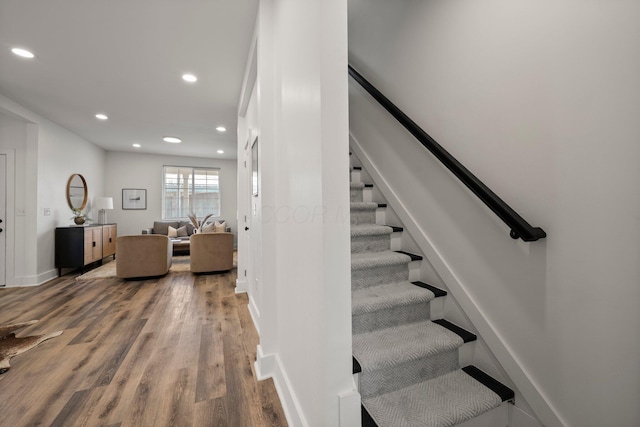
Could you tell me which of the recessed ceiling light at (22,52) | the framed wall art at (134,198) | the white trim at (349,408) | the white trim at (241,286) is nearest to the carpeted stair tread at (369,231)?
the white trim at (349,408)

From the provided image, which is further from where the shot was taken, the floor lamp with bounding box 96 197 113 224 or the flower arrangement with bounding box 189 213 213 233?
the flower arrangement with bounding box 189 213 213 233

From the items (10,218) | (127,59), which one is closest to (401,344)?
(127,59)

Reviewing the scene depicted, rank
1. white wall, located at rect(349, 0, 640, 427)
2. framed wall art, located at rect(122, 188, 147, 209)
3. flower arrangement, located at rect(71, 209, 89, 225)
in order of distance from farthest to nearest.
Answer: framed wall art, located at rect(122, 188, 147, 209)
flower arrangement, located at rect(71, 209, 89, 225)
white wall, located at rect(349, 0, 640, 427)

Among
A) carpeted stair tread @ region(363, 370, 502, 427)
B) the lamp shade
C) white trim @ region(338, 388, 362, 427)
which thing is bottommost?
carpeted stair tread @ region(363, 370, 502, 427)

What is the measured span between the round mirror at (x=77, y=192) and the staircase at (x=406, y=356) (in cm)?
582

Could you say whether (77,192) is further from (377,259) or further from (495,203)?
(495,203)

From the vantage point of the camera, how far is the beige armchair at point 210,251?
171 inches

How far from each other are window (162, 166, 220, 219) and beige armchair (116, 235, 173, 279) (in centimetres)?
325

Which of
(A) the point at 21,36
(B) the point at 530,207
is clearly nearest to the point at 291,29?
(B) the point at 530,207

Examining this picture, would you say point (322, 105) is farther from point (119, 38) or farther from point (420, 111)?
point (119, 38)

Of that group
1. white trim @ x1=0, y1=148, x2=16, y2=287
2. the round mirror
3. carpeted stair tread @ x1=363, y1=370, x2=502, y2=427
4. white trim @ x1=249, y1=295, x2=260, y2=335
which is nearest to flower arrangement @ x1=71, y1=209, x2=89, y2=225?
the round mirror

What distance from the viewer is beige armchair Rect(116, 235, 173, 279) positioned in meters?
4.00

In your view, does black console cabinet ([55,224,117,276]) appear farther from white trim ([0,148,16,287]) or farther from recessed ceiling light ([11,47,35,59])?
recessed ceiling light ([11,47,35,59])

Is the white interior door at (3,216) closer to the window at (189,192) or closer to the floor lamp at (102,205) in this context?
the floor lamp at (102,205)
